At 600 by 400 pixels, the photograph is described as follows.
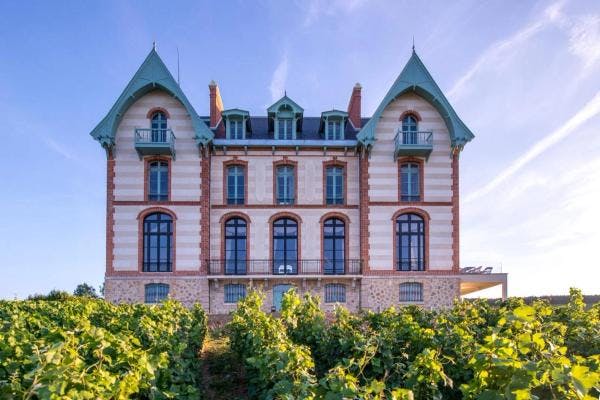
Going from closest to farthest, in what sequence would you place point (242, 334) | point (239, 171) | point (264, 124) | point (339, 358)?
1. point (339, 358)
2. point (242, 334)
3. point (239, 171)
4. point (264, 124)

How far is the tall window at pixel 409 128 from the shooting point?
23031 millimetres

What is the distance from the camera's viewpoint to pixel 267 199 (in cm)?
2294

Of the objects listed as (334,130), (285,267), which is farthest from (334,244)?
(334,130)

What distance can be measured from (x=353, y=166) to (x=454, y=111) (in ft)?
19.1

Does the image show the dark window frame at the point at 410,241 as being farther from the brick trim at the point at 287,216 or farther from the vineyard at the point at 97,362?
the vineyard at the point at 97,362

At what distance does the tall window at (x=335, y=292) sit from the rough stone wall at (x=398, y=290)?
3.36 feet

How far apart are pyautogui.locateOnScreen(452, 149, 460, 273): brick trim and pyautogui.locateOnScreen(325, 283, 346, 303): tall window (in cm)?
566

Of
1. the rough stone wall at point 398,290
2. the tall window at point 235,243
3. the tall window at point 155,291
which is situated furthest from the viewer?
the tall window at point 235,243

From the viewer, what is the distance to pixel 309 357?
5.30 metres

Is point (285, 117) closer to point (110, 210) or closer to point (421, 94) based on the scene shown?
point (421, 94)

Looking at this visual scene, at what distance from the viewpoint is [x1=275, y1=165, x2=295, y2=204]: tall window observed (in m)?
23.1

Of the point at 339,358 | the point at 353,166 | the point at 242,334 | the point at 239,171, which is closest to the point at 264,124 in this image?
the point at 239,171

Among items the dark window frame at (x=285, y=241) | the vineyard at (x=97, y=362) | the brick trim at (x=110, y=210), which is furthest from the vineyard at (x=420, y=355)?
the brick trim at (x=110, y=210)

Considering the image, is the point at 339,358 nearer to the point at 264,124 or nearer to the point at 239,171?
the point at 239,171
